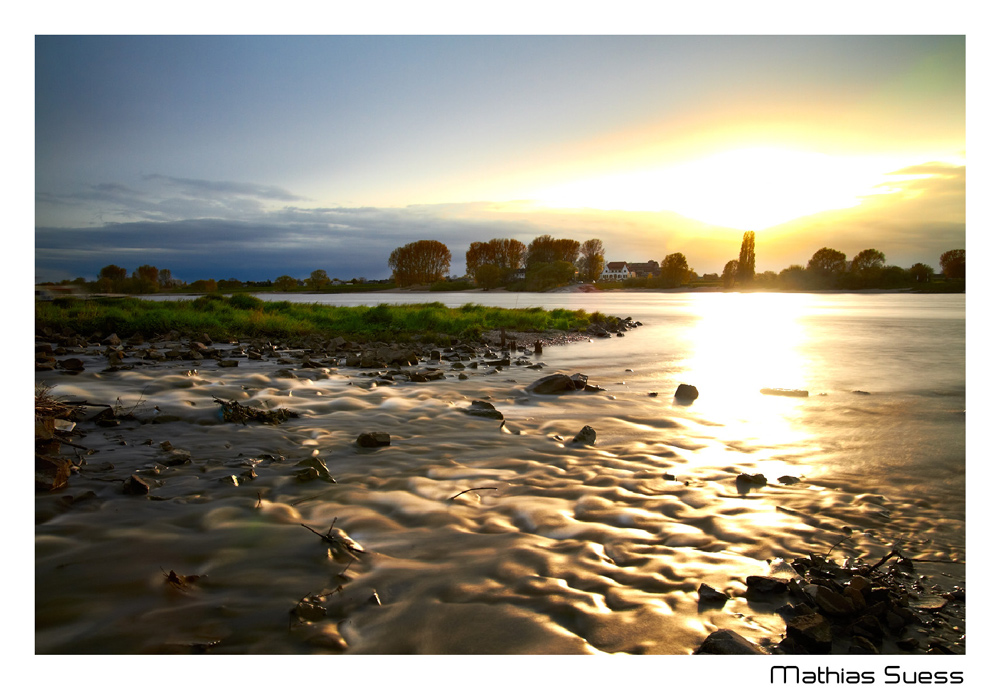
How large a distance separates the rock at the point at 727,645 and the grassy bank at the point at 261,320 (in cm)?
1486

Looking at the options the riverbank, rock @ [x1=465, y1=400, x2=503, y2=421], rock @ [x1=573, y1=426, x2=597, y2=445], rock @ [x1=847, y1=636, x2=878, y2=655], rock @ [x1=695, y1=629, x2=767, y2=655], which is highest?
the riverbank

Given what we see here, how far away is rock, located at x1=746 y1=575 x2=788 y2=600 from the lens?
334 centimetres

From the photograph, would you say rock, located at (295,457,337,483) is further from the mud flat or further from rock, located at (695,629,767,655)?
rock, located at (695,629,767,655)

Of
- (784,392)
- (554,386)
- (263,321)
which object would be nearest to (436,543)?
(554,386)

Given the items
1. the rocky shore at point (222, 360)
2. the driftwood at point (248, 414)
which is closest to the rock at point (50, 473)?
the rocky shore at point (222, 360)

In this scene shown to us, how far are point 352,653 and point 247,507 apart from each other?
2.07m

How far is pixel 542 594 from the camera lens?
3.33 meters

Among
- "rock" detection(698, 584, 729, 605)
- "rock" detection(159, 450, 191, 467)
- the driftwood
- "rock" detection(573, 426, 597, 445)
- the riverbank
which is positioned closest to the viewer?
"rock" detection(698, 584, 729, 605)

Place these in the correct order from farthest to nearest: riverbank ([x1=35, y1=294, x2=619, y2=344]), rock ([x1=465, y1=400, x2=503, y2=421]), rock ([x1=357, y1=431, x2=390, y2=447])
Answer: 1. riverbank ([x1=35, y1=294, x2=619, y2=344])
2. rock ([x1=465, y1=400, x2=503, y2=421])
3. rock ([x1=357, y1=431, x2=390, y2=447])

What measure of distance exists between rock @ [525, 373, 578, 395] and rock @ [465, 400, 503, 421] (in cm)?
195

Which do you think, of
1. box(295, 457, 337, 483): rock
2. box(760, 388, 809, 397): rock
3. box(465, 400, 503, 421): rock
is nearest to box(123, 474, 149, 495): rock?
box(295, 457, 337, 483): rock
